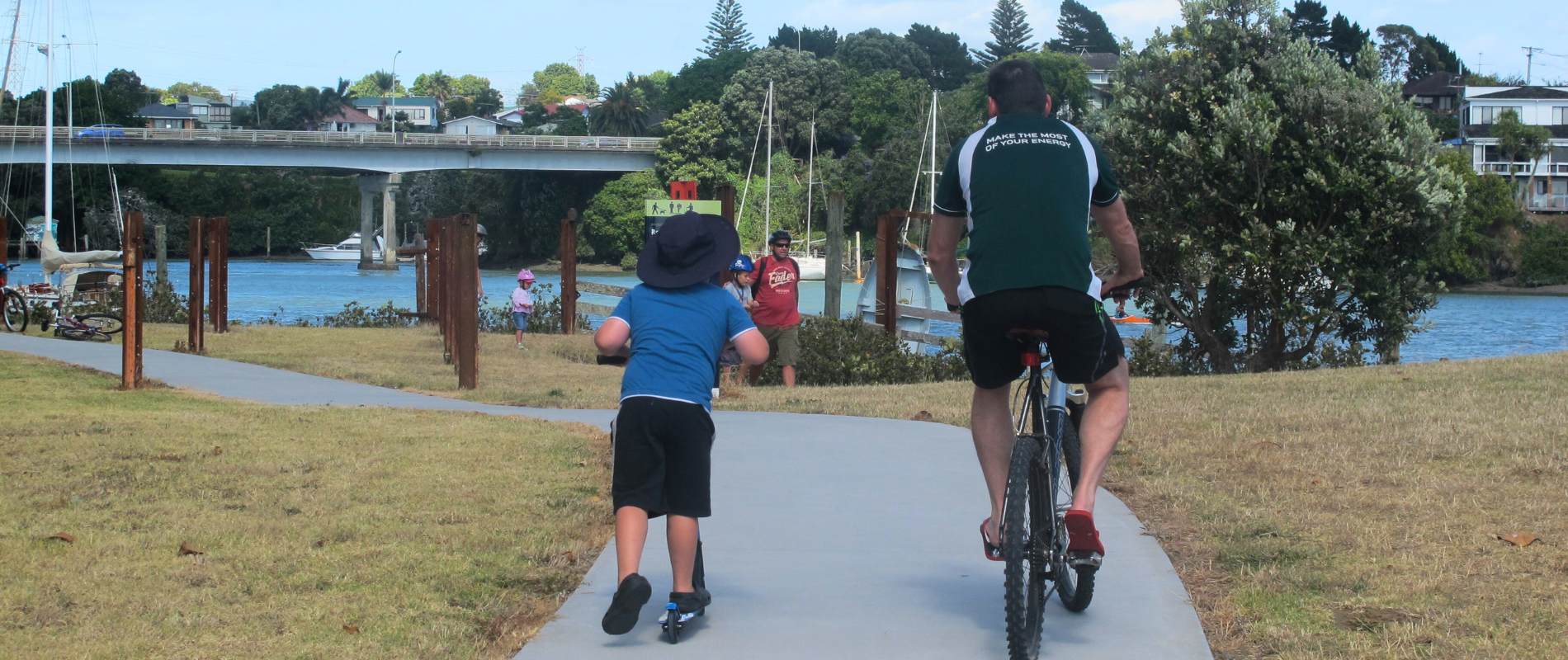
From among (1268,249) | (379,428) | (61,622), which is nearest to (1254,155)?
(1268,249)

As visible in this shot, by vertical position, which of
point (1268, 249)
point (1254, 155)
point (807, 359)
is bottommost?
point (807, 359)

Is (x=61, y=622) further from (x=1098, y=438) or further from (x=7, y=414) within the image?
(x=7, y=414)

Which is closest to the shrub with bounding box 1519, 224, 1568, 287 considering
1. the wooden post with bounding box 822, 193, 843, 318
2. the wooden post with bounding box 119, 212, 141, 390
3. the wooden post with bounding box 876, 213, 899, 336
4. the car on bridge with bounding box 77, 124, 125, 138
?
the wooden post with bounding box 822, 193, 843, 318

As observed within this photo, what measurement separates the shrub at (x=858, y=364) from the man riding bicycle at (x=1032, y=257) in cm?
1310

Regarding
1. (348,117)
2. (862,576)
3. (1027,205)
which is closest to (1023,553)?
(1027,205)

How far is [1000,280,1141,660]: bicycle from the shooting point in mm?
4422

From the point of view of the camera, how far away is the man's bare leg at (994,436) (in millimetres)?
5004

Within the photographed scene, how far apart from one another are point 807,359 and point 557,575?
1291cm

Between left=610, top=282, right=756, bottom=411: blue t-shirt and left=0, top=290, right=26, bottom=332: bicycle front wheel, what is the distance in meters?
20.9

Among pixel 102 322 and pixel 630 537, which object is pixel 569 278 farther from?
pixel 630 537

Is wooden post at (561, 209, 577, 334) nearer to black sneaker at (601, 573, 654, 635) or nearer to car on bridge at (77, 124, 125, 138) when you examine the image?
black sneaker at (601, 573, 654, 635)

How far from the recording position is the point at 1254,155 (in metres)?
17.8

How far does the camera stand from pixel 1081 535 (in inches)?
180

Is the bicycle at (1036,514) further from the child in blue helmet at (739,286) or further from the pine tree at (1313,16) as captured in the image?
the pine tree at (1313,16)
